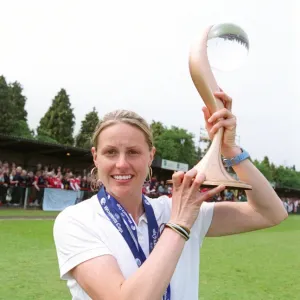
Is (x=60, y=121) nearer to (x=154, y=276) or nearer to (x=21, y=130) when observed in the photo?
(x=21, y=130)

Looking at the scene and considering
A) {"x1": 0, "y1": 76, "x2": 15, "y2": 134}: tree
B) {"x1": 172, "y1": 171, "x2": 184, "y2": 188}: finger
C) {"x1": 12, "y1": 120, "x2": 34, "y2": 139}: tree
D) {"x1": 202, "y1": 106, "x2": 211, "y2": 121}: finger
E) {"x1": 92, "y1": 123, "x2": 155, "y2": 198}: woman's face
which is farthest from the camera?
{"x1": 12, "y1": 120, "x2": 34, "y2": 139}: tree

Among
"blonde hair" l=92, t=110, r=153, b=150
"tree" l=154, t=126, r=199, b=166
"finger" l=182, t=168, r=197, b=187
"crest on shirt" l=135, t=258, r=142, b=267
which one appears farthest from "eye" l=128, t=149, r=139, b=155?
"tree" l=154, t=126, r=199, b=166

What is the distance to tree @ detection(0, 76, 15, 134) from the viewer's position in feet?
151

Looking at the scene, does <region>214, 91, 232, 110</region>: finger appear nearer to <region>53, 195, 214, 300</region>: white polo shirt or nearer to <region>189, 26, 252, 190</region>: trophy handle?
<region>189, 26, 252, 190</region>: trophy handle

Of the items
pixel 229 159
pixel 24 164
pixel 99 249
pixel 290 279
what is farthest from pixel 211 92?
pixel 24 164

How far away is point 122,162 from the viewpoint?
1.76 meters

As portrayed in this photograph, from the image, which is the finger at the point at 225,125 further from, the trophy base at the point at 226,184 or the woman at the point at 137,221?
the trophy base at the point at 226,184

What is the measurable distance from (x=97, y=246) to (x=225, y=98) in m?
0.89

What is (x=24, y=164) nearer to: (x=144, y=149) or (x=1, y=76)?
(x=144, y=149)

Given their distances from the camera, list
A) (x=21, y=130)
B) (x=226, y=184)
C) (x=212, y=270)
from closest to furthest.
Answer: (x=226, y=184), (x=212, y=270), (x=21, y=130)

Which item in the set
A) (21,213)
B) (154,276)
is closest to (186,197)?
(154,276)

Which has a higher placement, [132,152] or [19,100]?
[19,100]

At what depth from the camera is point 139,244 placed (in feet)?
5.83

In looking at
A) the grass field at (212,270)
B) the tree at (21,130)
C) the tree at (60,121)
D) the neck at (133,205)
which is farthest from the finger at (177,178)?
the tree at (60,121)
